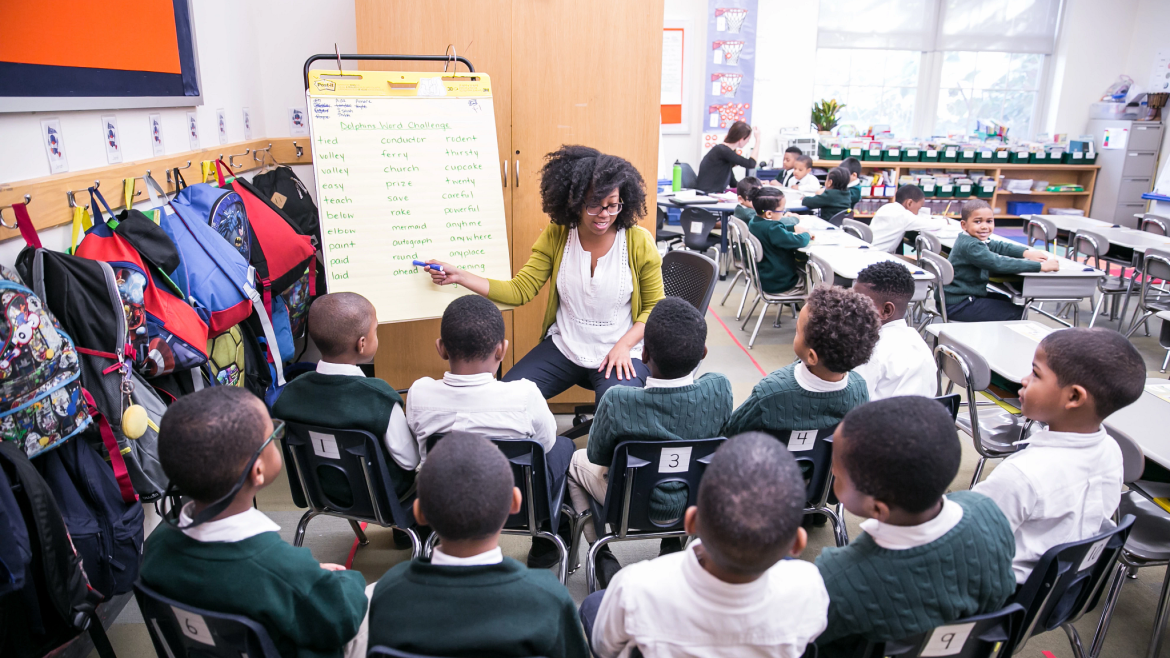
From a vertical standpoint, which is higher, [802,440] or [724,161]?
[724,161]

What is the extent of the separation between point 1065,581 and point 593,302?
1.63 meters

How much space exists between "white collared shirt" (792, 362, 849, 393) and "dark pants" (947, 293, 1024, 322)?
8.19 ft

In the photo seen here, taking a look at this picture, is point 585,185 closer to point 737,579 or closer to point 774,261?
point 737,579

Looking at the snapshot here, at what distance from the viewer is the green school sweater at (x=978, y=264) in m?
3.72

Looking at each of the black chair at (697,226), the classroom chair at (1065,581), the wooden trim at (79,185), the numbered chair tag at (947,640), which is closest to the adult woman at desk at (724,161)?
the black chair at (697,226)

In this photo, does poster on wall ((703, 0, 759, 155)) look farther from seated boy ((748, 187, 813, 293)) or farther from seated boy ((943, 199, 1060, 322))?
seated boy ((943, 199, 1060, 322))

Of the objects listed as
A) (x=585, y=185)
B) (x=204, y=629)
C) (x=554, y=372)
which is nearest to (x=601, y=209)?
(x=585, y=185)

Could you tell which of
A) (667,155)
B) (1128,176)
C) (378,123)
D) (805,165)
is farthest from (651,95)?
(1128,176)

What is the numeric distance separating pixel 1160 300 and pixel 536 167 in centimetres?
391

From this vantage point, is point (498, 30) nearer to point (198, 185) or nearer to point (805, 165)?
point (198, 185)

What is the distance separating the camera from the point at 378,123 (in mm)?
2598

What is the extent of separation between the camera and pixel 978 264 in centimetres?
378

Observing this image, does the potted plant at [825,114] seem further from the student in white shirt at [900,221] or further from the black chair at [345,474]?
the black chair at [345,474]

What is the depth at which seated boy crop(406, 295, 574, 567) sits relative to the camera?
1.73 metres
